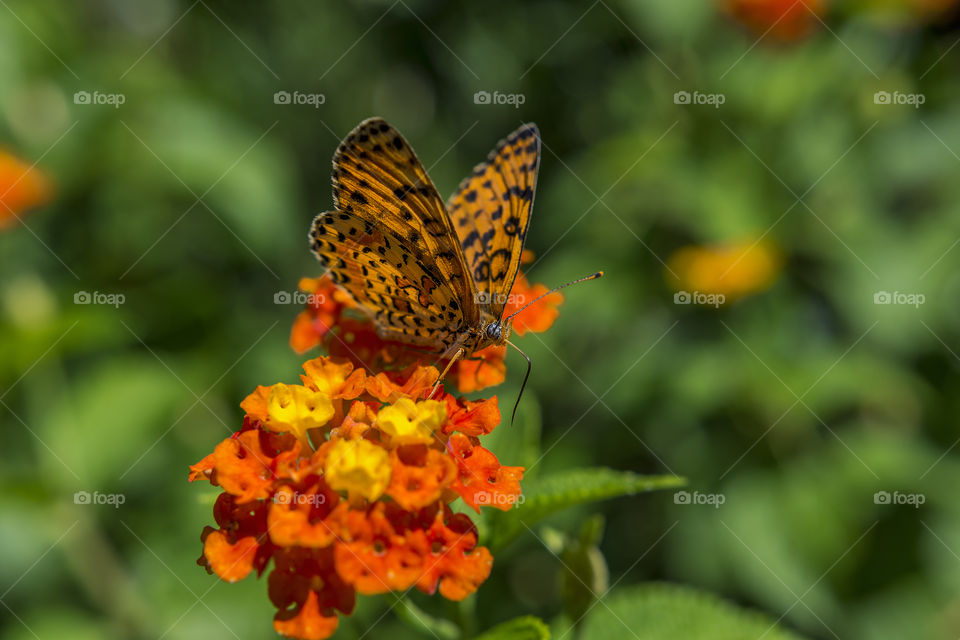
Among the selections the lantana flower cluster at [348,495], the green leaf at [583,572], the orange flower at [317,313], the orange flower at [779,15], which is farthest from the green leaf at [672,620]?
the orange flower at [779,15]

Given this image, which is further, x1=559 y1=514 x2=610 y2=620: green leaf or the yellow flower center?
x1=559 y1=514 x2=610 y2=620: green leaf

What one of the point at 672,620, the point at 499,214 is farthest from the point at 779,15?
the point at 672,620

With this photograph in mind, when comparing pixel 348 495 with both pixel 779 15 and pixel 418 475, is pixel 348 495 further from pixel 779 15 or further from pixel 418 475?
pixel 779 15

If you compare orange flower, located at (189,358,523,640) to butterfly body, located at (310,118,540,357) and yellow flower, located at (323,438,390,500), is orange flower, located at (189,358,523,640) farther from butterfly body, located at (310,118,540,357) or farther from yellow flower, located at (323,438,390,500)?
butterfly body, located at (310,118,540,357)

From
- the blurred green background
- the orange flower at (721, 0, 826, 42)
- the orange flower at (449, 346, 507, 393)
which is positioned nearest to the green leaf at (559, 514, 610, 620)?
the orange flower at (449, 346, 507, 393)

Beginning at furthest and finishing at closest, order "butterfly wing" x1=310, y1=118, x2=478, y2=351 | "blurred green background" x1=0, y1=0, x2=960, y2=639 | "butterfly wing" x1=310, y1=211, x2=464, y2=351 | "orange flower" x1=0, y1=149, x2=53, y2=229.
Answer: "orange flower" x1=0, y1=149, x2=53, y2=229, "blurred green background" x1=0, y1=0, x2=960, y2=639, "butterfly wing" x1=310, y1=211, x2=464, y2=351, "butterfly wing" x1=310, y1=118, x2=478, y2=351
